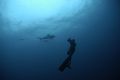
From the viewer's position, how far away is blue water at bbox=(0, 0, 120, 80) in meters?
2.11

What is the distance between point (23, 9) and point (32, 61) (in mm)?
561

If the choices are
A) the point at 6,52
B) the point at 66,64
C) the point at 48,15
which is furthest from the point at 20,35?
the point at 66,64

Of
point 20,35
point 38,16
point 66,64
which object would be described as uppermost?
point 38,16

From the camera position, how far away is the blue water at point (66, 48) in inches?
83.0

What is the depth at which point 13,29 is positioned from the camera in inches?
83.8

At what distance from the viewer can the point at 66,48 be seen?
7.04 feet

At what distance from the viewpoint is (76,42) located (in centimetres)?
217

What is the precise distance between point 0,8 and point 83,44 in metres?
0.96

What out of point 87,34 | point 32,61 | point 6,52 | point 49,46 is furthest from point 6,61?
point 87,34

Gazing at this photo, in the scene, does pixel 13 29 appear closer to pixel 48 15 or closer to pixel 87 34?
pixel 48 15

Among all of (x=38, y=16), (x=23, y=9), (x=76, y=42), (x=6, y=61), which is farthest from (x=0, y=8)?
(x=76, y=42)

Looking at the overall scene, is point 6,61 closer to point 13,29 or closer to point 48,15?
point 13,29

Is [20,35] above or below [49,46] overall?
above

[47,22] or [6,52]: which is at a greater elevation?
[47,22]
